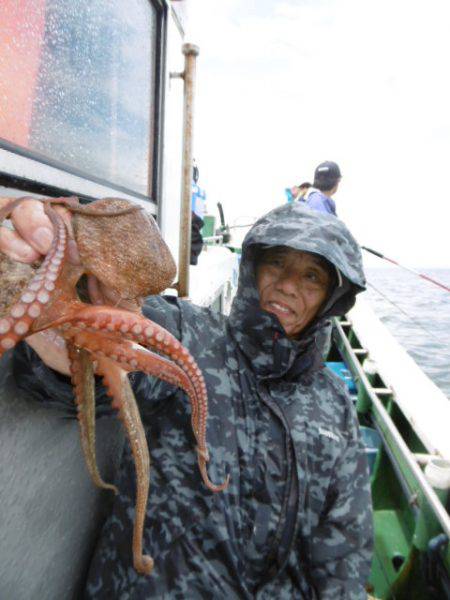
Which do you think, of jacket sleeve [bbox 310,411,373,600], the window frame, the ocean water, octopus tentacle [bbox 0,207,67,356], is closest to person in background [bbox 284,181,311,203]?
the ocean water

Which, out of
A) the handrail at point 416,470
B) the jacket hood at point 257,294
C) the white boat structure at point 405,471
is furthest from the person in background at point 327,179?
the jacket hood at point 257,294

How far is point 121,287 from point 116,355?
5.6 inches

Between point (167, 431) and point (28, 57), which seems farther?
point (167, 431)

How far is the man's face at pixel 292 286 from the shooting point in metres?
2.39

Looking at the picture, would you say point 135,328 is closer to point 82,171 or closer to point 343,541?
point 82,171

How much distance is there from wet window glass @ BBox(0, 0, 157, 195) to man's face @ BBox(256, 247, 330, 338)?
0.95 meters

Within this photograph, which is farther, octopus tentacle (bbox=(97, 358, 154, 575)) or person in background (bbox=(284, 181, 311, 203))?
person in background (bbox=(284, 181, 311, 203))

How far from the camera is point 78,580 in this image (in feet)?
5.93

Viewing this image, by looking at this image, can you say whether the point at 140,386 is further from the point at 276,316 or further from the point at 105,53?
the point at 105,53

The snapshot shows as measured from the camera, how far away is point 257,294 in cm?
231

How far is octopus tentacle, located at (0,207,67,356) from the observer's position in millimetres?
670

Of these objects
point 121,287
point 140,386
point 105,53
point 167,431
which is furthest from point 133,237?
point 105,53

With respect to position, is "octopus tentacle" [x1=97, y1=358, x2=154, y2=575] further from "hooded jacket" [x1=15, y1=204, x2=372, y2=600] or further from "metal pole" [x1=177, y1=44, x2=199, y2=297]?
"metal pole" [x1=177, y1=44, x2=199, y2=297]

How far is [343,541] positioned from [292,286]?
132 centimetres
